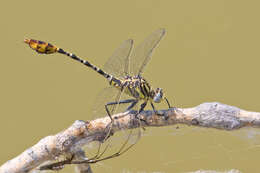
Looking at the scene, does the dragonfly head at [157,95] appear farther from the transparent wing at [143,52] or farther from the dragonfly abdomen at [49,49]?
the dragonfly abdomen at [49,49]

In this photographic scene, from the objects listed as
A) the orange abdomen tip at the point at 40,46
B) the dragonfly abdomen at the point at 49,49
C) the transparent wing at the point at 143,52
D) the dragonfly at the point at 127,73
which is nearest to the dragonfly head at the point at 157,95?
the dragonfly at the point at 127,73

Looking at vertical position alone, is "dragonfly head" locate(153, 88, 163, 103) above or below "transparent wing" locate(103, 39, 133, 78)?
below

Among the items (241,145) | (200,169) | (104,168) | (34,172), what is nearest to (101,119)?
(104,168)

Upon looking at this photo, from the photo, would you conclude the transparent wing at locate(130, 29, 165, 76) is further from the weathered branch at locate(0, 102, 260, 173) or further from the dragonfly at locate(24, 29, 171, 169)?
the weathered branch at locate(0, 102, 260, 173)

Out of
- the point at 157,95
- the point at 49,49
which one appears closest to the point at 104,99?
the point at 157,95

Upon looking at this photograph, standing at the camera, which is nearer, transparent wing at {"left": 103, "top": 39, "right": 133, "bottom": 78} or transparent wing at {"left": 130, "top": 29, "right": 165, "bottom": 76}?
transparent wing at {"left": 130, "top": 29, "right": 165, "bottom": 76}

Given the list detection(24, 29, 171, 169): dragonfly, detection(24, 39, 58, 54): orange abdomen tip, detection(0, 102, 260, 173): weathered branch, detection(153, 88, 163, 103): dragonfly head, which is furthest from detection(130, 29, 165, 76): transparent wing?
detection(24, 39, 58, 54): orange abdomen tip

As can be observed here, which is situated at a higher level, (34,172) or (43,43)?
(43,43)

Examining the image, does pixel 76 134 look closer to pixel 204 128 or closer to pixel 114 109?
pixel 114 109
